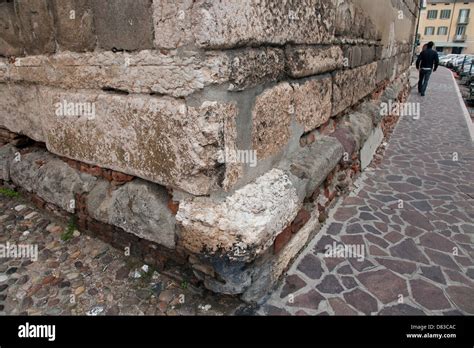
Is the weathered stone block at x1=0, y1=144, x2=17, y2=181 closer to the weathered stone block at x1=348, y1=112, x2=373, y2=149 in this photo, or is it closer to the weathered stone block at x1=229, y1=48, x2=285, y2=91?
the weathered stone block at x1=229, y1=48, x2=285, y2=91

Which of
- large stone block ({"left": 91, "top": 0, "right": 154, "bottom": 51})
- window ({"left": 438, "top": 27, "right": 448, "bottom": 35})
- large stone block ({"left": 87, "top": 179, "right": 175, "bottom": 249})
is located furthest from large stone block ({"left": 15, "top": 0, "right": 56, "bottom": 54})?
window ({"left": 438, "top": 27, "right": 448, "bottom": 35})

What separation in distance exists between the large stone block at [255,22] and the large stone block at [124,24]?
33 cm

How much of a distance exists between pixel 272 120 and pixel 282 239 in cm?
73

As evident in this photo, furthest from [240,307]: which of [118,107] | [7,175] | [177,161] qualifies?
[7,175]

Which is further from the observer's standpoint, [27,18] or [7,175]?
[7,175]

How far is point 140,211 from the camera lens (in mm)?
1784

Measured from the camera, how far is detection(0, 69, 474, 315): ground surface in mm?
1729

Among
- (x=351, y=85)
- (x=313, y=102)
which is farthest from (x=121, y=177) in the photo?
(x=351, y=85)

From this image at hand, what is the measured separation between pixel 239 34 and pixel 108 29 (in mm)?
760

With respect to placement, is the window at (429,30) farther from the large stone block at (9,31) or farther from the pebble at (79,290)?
the pebble at (79,290)

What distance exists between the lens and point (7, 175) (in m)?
2.70
